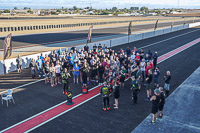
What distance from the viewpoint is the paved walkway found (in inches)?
321

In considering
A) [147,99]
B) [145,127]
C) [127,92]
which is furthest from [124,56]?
[145,127]

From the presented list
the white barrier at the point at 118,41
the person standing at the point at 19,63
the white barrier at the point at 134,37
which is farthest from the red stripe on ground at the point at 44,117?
the white barrier at the point at 134,37

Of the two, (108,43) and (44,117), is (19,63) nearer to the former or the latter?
(44,117)

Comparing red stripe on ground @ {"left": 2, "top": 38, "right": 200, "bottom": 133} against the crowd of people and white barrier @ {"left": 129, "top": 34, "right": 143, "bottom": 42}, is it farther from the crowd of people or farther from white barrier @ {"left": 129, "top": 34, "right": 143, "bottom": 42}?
white barrier @ {"left": 129, "top": 34, "right": 143, "bottom": 42}

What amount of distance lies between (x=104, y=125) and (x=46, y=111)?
3.25 m

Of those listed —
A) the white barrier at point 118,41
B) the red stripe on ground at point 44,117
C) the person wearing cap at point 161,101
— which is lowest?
the red stripe on ground at point 44,117

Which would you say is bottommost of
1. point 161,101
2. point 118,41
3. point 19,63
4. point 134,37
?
point 161,101

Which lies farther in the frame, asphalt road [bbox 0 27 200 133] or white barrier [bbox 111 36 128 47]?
white barrier [bbox 111 36 128 47]

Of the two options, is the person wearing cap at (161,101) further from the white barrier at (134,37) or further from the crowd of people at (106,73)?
the white barrier at (134,37)

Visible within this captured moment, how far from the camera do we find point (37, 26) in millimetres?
50625

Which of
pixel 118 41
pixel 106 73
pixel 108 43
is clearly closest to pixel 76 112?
pixel 106 73

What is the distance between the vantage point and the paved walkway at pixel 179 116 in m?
8.15

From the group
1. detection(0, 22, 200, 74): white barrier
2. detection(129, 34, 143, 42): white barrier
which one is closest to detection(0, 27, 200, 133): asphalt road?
detection(0, 22, 200, 74): white barrier

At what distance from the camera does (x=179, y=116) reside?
9.18 meters
